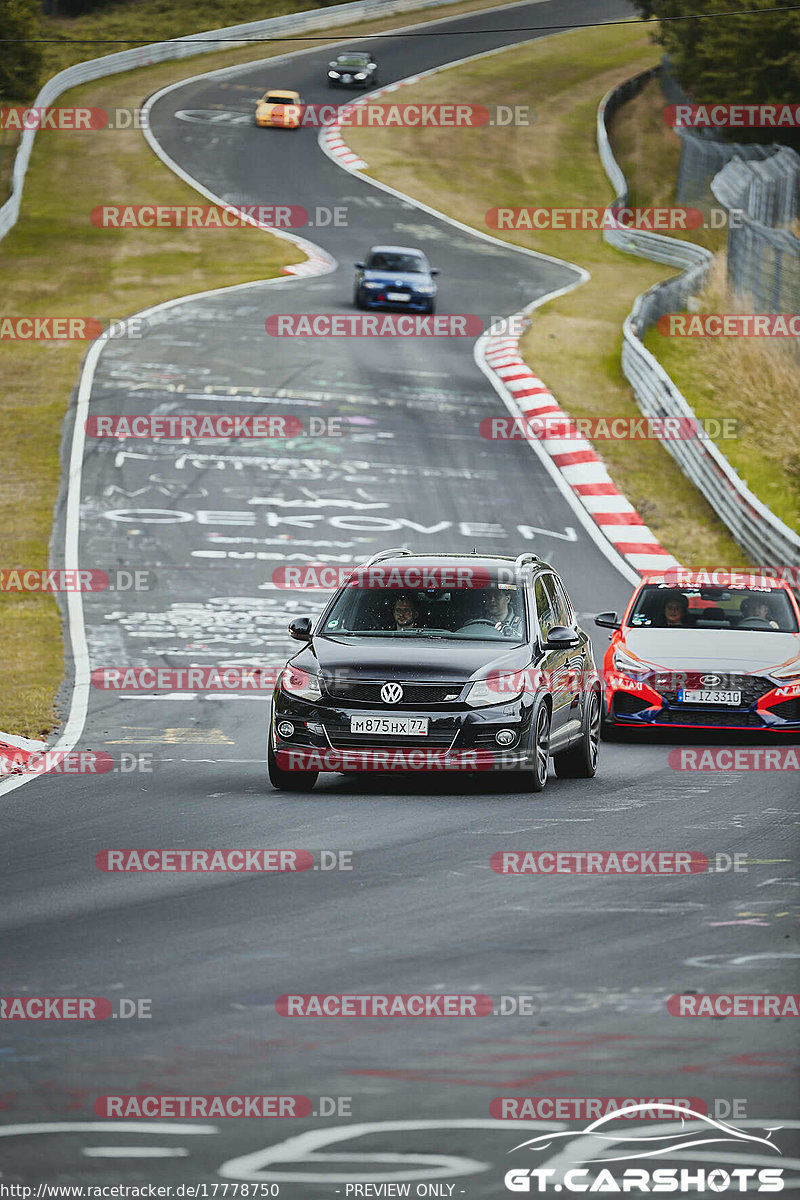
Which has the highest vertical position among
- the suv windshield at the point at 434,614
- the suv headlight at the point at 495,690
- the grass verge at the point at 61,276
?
the suv windshield at the point at 434,614

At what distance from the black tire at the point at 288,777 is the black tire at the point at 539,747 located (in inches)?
57.5

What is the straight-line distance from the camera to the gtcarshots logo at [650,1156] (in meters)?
5.43

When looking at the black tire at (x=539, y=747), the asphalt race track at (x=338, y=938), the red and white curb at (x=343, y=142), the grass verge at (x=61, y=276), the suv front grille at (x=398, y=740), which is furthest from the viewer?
the red and white curb at (x=343, y=142)

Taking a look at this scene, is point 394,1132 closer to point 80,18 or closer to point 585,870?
point 585,870

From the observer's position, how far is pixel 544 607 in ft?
45.5

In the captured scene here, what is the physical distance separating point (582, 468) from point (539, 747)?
698 inches

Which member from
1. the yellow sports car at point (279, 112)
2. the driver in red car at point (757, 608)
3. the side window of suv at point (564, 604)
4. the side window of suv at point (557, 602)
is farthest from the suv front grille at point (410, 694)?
the yellow sports car at point (279, 112)

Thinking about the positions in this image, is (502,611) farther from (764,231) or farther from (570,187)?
(570,187)

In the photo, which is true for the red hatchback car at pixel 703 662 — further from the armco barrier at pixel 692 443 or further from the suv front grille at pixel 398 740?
the armco barrier at pixel 692 443

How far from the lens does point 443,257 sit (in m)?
49.5

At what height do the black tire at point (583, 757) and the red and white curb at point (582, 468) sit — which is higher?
the black tire at point (583, 757)

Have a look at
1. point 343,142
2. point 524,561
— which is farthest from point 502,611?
point 343,142

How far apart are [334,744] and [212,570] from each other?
11.2 meters

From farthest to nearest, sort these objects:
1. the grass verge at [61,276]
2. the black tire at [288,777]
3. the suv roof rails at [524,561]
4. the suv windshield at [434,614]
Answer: the grass verge at [61,276], the suv roof rails at [524,561], the suv windshield at [434,614], the black tire at [288,777]
